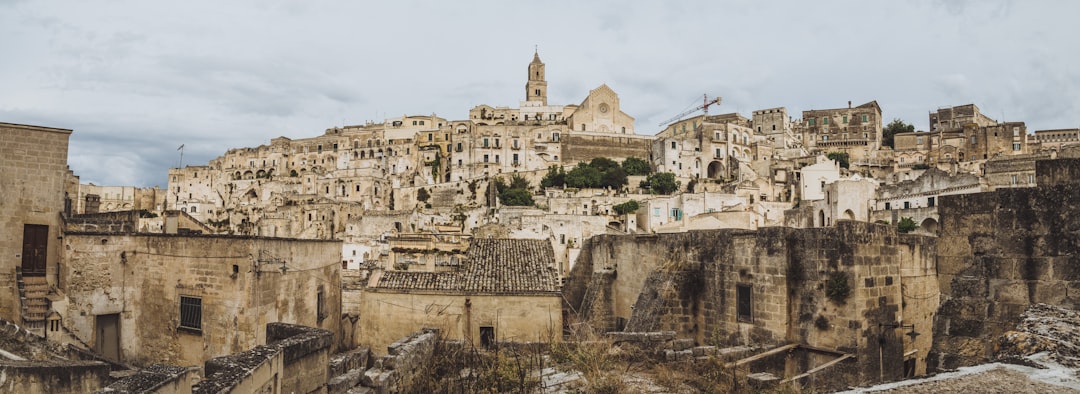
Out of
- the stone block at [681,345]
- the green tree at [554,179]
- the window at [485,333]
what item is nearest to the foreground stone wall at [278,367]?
the stone block at [681,345]

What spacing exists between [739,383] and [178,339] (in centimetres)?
1112

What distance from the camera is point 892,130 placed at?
9269 cm

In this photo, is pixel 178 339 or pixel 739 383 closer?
pixel 739 383

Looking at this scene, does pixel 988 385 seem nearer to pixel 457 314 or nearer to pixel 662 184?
pixel 457 314

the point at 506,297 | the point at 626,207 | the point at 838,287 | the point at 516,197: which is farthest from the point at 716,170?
the point at 838,287

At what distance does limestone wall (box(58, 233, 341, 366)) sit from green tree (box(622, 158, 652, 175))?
64.7 m

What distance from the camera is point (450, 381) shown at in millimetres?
8961

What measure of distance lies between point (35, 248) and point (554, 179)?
61519mm

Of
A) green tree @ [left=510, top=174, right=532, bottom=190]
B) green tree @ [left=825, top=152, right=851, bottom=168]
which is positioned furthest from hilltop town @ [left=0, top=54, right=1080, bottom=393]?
green tree @ [left=825, top=152, right=851, bottom=168]

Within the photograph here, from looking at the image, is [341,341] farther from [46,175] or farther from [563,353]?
[563,353]

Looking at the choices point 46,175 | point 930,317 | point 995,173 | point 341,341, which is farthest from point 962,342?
point 995,173

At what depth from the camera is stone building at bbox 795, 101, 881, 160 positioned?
86125 mm

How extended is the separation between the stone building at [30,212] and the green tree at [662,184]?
194 ft

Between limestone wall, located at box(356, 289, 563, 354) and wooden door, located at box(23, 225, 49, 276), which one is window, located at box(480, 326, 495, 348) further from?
wooden door, located at box(23, 225, 49, 276)
